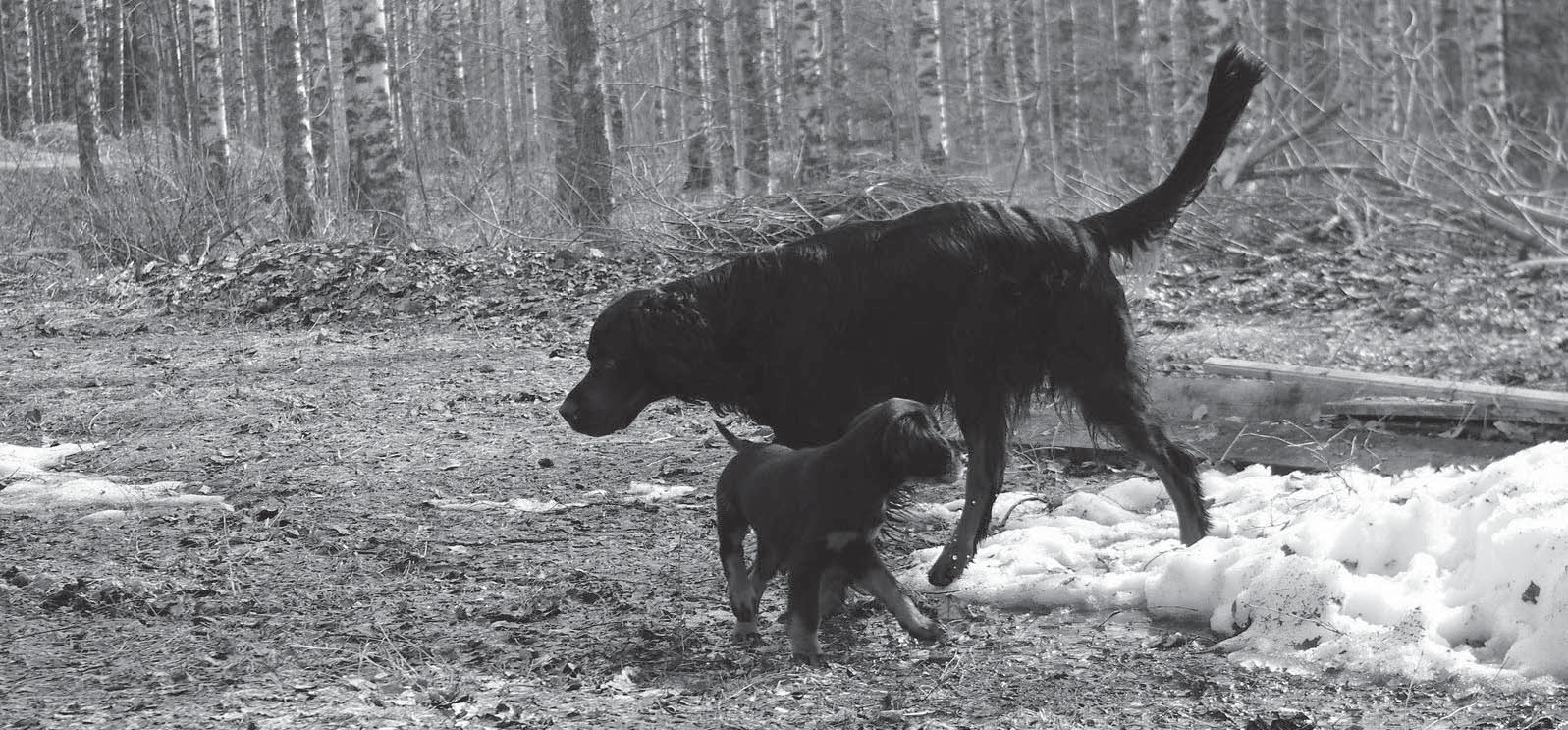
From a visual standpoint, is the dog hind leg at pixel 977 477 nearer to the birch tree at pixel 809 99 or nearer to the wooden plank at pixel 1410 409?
the wooden plank at pixel 1410 409

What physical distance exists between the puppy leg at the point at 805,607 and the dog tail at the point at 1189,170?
1866 mm

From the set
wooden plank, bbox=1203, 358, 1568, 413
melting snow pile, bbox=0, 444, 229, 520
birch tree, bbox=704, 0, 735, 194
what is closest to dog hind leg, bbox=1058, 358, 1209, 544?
wooden plank, bbox=1203, 358, 1568, 413

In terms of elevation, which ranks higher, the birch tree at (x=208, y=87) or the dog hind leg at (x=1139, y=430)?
the birch tree at (x=208, y=87)

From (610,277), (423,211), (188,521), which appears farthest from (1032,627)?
(423,211)

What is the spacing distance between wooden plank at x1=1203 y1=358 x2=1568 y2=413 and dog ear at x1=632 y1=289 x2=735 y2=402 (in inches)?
118

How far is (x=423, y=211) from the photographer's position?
13648 millimetres

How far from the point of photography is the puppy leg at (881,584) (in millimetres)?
3719

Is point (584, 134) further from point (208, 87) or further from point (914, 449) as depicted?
point (914, 449)

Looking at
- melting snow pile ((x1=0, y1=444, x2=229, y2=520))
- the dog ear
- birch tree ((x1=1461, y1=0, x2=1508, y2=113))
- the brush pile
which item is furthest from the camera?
birch tree ((x1=1461, y1=0, x2=1508, y2=113))

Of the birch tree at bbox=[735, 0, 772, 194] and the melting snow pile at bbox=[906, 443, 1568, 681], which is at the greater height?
the birch tree at bbox=[735, 0, 772, 194]

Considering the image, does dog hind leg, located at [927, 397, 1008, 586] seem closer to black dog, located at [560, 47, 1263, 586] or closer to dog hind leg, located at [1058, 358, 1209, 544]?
black dog, located at [560, 47, 1263, 586]

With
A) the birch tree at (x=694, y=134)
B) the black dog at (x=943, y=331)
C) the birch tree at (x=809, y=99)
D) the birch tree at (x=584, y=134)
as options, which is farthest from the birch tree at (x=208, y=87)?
the black dog at (x=943, y=331)

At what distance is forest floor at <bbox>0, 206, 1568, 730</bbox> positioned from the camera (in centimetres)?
325

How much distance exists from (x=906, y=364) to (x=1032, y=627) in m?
1.06
